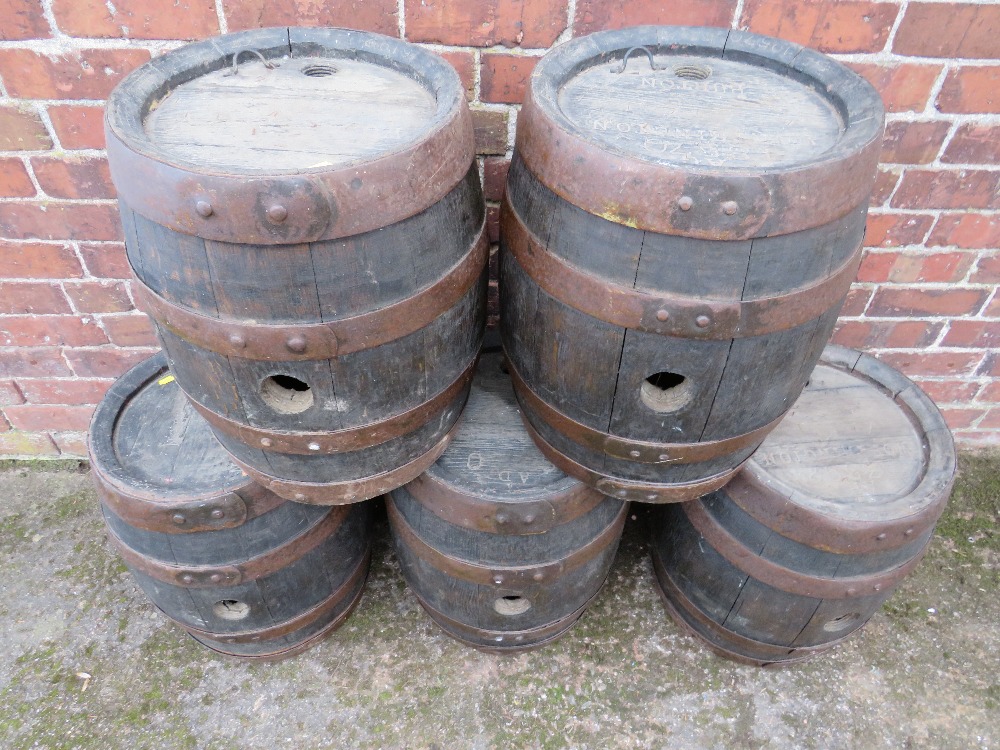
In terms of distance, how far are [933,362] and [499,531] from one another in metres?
1.93

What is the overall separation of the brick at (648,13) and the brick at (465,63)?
0.29 m

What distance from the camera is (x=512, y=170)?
5.07 ft

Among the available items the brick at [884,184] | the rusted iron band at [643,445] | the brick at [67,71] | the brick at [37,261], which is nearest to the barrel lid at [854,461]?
the rusted iron band at [643,445]

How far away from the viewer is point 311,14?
1.79m

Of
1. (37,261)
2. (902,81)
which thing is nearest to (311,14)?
(37,261)

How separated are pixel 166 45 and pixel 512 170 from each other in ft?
3.41

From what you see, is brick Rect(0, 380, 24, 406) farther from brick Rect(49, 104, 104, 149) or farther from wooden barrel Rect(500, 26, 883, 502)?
wooden barrel Rect(500, 26, 883, 502)

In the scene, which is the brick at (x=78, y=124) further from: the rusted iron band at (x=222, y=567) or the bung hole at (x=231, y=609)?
the bung hole at (x=231, y=609)

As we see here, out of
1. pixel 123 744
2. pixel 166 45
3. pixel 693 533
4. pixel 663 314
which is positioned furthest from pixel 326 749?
pixel 166 45

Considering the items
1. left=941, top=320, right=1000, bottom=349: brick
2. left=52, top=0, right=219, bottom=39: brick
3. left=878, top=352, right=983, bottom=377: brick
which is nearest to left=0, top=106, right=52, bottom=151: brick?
left=52, top=0, right=219, bottom=39: brick

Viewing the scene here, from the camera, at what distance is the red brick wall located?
5.88 feet

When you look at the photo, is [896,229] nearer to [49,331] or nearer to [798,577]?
[798,577]

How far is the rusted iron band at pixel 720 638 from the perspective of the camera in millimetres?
2002

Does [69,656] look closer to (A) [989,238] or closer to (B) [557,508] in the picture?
(B) [557,508]
